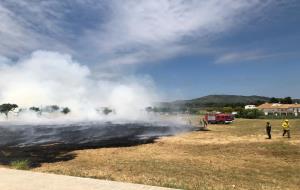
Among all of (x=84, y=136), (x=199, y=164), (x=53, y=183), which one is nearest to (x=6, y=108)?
(x=84, y=136)

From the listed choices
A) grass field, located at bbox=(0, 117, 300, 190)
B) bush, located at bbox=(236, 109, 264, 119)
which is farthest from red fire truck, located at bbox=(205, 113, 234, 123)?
grass field, located at bbox=(0, 117, 300, 190)

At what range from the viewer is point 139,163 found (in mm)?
25906

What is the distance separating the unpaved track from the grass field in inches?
111

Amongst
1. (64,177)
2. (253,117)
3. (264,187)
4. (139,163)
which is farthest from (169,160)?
(253,117)

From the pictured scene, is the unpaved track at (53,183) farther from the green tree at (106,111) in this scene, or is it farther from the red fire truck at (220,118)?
the green tree at (106,111)

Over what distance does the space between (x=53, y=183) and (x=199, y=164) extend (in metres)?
15.2

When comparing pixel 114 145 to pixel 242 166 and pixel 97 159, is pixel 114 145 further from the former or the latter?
pixel 242 166

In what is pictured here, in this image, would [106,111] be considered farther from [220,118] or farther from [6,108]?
[220,118]

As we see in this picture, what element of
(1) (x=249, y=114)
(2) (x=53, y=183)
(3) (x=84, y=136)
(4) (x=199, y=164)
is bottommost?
(4) (x=199, y=164)

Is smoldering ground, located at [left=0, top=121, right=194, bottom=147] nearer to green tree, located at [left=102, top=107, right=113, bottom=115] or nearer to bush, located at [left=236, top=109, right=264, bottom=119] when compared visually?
bush, located at [left=236, top=109, right=264, bottom=119]

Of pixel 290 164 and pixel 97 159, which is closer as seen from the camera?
pixel 290 164

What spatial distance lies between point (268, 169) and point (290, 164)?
99.9 inches

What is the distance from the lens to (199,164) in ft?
85.3

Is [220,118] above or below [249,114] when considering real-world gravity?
below
